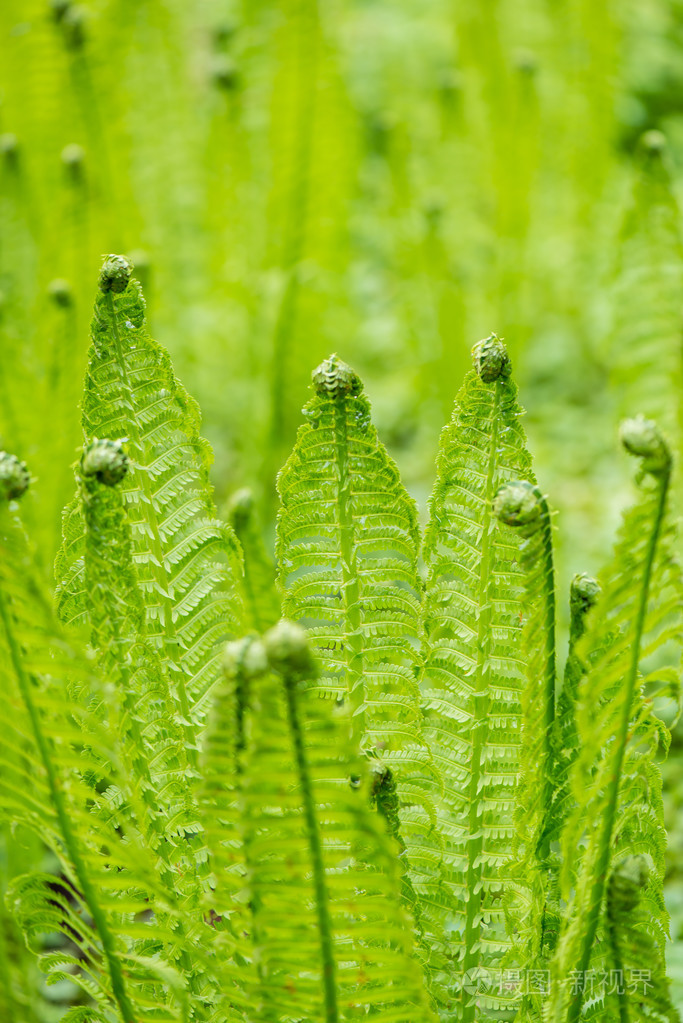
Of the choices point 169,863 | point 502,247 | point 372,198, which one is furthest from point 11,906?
point 372,198

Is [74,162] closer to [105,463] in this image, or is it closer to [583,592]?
[105,463]

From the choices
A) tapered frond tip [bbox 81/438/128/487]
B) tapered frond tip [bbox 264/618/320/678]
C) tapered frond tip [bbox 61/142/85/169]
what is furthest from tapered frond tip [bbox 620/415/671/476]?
tapered frond tip [bbox 61/142/85/169]

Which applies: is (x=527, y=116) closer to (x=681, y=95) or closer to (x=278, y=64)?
(x=278, y=64)

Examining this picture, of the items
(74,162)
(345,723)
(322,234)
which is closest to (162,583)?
(345,723)

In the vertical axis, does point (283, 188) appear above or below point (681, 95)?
below

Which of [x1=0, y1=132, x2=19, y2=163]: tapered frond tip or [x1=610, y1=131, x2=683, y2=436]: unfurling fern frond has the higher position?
[x1=0, y1=132, x2=19, y2=163]: tapered frond tip

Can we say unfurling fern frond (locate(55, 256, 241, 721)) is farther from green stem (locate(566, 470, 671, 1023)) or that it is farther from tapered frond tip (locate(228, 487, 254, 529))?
green stem (locate(566, 470, 671, 1023))
